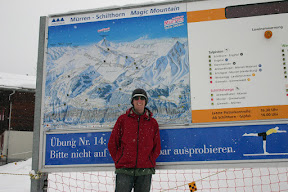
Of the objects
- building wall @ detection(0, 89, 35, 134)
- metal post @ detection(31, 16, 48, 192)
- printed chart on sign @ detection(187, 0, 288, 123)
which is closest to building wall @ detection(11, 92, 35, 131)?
building wall @ detection(0, 89, 35, 134)

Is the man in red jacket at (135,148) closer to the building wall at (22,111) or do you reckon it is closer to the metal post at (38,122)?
the metal post at (38,122)

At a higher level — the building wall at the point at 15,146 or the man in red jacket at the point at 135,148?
the man in red jacket at the point at 135,148

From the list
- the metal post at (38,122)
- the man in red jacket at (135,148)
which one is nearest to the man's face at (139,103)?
the man in red jacket at (135,148)

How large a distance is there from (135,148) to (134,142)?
76 millimetres

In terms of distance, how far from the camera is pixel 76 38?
4105 mm

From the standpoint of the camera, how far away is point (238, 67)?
141 inches

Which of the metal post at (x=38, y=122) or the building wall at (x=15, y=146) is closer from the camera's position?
the metal post at (x=38, y=122)

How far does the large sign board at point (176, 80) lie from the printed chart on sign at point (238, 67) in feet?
0.05

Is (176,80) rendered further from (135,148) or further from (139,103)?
(135,148)

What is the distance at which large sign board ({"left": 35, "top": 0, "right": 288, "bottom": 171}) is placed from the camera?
3.50m

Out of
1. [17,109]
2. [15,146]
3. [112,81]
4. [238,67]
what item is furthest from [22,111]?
[238,67]

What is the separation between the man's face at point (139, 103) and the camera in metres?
3.22

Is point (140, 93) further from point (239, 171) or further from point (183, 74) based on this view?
point (239, 171)

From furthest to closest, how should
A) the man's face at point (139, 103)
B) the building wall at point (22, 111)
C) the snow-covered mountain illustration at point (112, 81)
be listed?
the building wall at point (22, 111)
the snow-covered mountain illustration at point (112, 81)
the man's face at point (139, 103)
